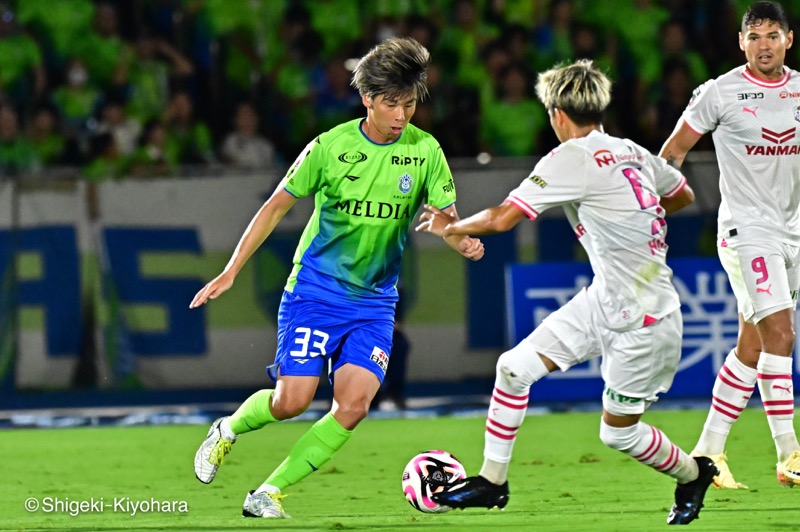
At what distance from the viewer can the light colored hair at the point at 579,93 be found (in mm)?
6520

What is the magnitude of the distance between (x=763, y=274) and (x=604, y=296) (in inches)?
64.1

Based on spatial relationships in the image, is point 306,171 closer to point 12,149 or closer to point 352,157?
point 352,157

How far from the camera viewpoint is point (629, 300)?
6465 mm

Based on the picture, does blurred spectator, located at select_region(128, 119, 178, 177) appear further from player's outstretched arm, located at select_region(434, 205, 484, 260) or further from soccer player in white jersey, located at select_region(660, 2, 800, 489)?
player's outstretched arm, located at select_region(434, 205, 484, 260)

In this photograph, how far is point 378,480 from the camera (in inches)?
342

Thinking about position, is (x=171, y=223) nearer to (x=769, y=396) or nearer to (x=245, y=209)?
(x=245, y=209)

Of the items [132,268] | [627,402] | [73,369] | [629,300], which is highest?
[629,300]

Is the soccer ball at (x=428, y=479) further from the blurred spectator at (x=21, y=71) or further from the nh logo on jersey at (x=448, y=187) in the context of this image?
the blurred spectator at (x=21, y=71)

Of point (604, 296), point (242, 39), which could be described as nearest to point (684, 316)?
point (242, 39)

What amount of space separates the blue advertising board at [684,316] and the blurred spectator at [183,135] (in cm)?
354

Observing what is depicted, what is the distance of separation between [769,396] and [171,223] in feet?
21.7

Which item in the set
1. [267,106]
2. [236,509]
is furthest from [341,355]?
[267,106]

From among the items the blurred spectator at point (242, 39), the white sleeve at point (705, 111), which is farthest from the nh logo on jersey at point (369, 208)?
the blurred spectator at point (242, 39)

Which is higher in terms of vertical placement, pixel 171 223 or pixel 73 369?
pixel 171 223
